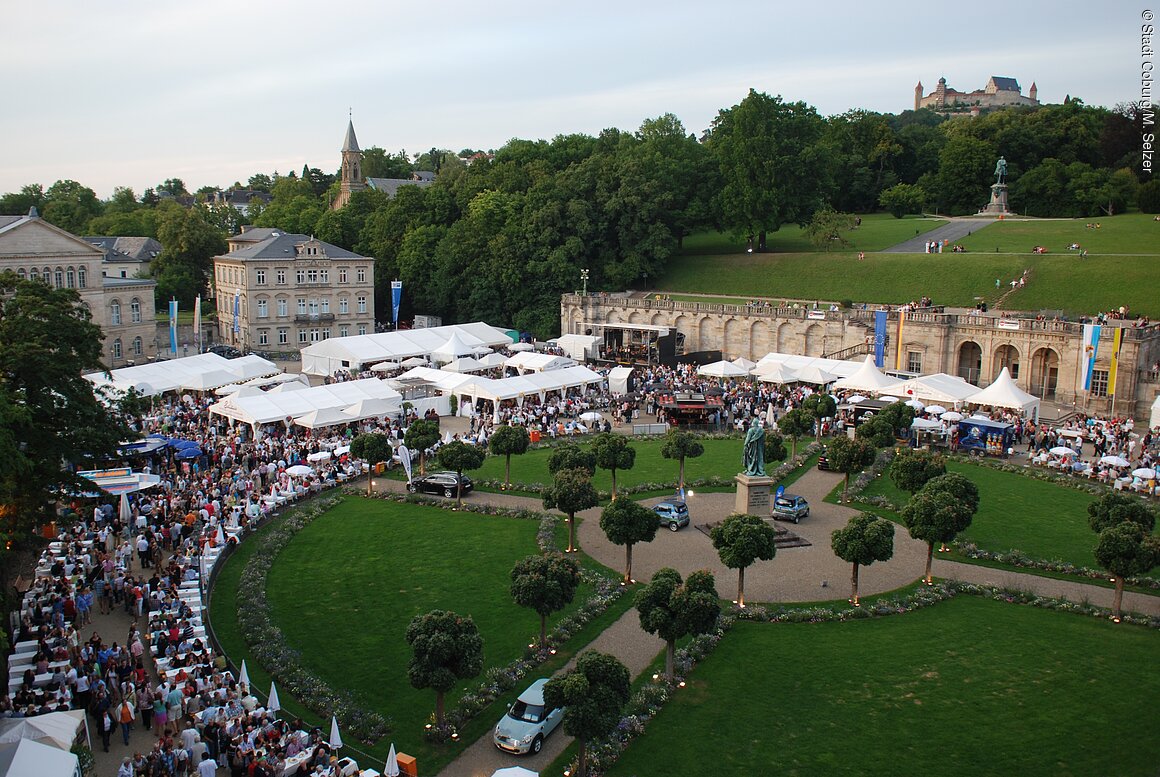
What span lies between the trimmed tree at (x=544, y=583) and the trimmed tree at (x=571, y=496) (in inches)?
241

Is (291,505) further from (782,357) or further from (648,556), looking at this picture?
(782,357)

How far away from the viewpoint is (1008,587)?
22.4m

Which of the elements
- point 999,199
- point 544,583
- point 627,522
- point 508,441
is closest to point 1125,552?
point 627,522

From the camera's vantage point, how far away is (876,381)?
41594mm

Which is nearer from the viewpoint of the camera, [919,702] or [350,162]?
[919,702]

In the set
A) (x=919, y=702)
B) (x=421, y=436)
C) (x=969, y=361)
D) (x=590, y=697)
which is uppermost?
(x=969, y=361)

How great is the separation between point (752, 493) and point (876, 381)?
17861 millimetres

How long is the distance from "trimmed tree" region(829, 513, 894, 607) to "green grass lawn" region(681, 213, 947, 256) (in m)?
49.4

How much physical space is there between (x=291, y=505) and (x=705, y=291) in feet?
138

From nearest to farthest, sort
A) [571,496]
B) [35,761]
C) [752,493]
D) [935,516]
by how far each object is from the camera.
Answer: [35,761] < [935,516] < [571,496] < [752,493]

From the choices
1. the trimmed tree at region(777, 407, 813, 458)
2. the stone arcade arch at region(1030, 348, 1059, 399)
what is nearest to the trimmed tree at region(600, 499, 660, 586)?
the trimmed tree at region(777, 407, 813, 458)

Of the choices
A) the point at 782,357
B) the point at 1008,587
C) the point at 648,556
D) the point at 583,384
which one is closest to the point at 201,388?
the point at 583,384

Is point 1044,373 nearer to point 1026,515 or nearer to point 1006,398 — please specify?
point 1006,398

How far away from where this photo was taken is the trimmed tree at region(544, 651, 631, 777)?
14.0 metres
